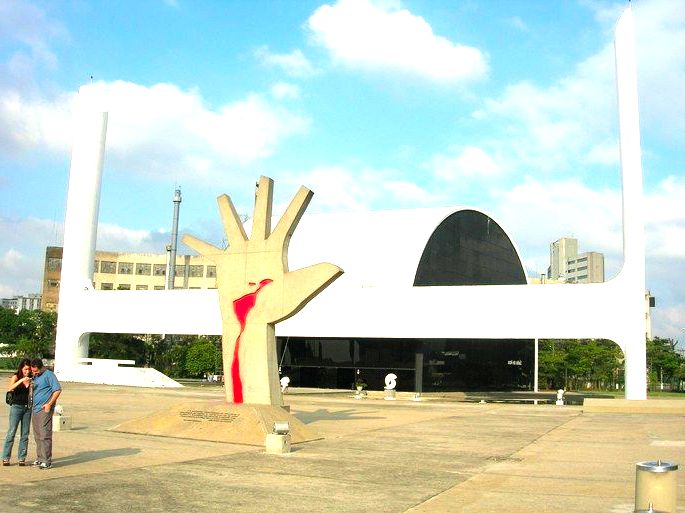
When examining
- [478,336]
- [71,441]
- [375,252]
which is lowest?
[71,441]

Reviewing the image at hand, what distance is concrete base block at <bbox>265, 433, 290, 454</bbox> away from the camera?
14.7 metres

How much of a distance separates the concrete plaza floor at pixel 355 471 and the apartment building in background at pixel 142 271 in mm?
94112

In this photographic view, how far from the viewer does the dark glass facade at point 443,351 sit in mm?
44500

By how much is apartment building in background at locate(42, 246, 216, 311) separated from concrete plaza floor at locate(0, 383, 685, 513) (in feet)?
309

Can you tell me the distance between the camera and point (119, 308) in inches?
1905

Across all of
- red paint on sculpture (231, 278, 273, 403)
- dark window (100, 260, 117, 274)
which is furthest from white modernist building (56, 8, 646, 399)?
dark window (100, 260, 117, 274)

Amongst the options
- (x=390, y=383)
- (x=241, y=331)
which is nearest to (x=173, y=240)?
(x=390, y=383)

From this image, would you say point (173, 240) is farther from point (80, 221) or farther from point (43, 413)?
point (43, 413)

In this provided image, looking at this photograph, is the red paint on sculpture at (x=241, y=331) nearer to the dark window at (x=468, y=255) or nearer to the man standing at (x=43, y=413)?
the man standing at (x=43, y=413)

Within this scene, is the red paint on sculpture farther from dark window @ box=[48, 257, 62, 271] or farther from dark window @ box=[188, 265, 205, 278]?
dark window @ box=[48, 257, 62, 271]

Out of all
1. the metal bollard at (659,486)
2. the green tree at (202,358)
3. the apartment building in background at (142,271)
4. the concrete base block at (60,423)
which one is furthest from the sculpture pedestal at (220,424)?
the apartment building in background at (142,271)

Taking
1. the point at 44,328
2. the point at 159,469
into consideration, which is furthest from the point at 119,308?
the point at 159,469

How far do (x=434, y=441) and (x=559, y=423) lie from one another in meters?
8.61

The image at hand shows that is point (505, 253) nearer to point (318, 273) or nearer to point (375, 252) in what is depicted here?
point (375, 252)
